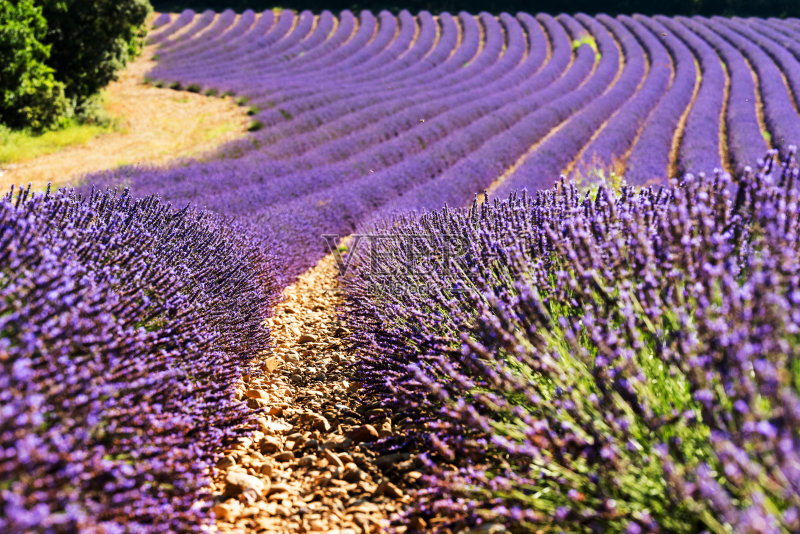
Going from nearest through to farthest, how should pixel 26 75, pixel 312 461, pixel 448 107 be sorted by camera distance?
pixel 312 461
pixel 26 75
pixel 448 107

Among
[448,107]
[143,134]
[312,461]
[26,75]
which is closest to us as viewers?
[312,461]

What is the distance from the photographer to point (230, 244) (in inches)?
150

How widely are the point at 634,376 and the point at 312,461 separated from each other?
1.38 m

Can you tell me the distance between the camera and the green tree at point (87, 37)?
1030 centimetres

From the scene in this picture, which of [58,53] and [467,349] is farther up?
[58,53]

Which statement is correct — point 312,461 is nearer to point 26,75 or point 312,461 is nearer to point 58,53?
point 26,75

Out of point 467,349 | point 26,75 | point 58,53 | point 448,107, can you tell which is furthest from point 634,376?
point 58,53

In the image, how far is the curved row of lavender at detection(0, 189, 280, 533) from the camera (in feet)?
3.82

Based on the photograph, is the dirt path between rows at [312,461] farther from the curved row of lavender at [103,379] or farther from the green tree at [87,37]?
the green tree at [87,37]

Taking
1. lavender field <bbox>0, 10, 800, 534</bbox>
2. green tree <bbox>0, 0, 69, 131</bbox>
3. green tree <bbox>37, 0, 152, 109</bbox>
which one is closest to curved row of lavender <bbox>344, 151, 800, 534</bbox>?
lavender field <bbox>0, 10, 800, 534</bbox>

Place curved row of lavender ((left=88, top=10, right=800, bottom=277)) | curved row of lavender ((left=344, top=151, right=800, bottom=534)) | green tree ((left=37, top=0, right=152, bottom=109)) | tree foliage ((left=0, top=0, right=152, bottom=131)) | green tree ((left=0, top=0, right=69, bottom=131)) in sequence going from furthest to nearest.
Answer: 1. green tree ((left=37, top=0, right=152, bottom=109))
2. tree foliage ((left=0, top=0, right=152, bottom=131))
3. green tree ((left=0, top=0, right=69, bottom=131))
4. curved row of lavender ((left=88, top=10, right=800, bottom=277))
5. curved row of lavender ((left=344, top=151, right=800, bottom=534))

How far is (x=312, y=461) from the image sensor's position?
225cm

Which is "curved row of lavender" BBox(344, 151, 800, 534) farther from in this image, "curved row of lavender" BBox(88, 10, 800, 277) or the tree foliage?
the tree foliage

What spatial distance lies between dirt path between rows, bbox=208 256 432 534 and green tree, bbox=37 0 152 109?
10052 mm
